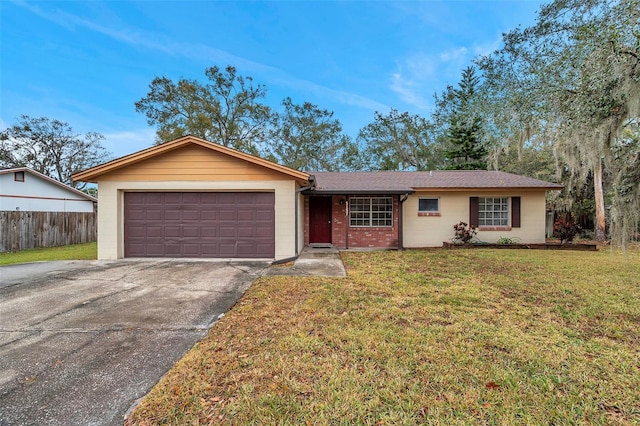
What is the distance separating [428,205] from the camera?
11602 millimetres

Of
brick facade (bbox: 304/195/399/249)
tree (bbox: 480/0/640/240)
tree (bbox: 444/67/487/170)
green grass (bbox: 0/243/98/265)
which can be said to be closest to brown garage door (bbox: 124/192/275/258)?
green grass (bbox: 0/243/98/265)

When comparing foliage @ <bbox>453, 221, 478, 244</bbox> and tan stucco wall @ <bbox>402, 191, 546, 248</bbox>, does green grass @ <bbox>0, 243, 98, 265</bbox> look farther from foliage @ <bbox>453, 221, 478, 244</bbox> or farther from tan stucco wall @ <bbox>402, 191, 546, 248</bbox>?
foliage @ <bbox>453, 221, 478, 244</bbox>

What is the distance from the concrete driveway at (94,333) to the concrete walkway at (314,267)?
25.0 inches

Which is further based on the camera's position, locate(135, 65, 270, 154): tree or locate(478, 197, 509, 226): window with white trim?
locate(135, 65, 270, 154): tree

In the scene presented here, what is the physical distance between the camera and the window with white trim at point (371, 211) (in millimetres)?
11203

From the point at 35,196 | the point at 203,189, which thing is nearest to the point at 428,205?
the point at 203,189

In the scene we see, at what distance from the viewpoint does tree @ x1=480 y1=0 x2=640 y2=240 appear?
4.82m

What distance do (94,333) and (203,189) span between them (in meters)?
5.57

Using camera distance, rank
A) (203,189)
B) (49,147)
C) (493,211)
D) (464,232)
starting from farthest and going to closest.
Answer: (49,147) → (493,211) → (464,232) → (203,189)

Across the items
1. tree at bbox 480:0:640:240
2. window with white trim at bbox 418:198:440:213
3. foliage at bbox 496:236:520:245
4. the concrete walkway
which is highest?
tree at bbox 480:0:640:240

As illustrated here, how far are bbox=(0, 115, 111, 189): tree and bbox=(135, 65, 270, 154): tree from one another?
9.12m

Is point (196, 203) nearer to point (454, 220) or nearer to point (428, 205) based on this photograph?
point (428, 205)

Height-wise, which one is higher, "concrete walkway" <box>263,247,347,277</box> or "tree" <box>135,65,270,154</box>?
"tree" <box>135,65,270,154</box>

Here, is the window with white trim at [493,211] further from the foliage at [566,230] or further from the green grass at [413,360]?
the green grass at [413,360]
